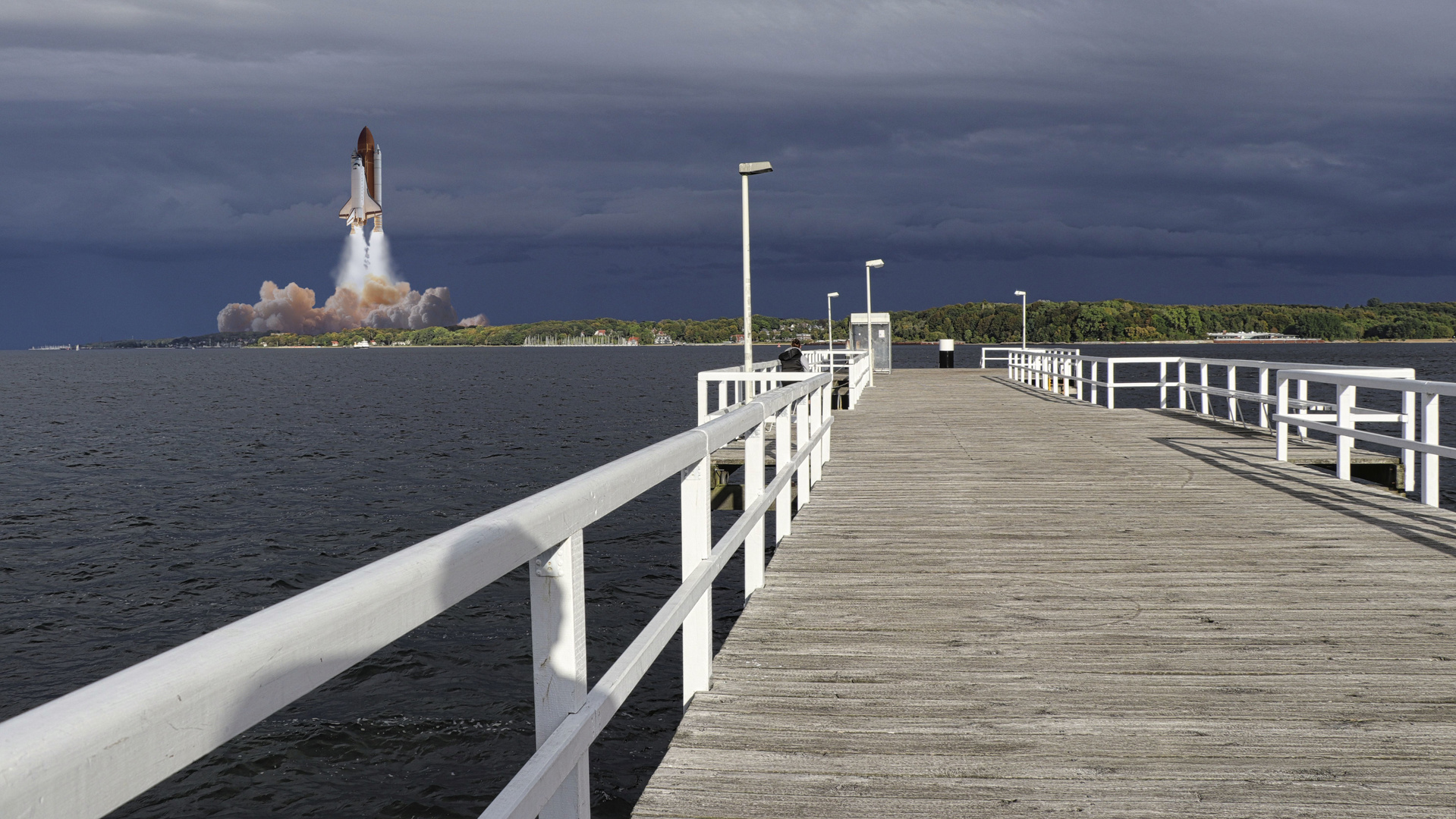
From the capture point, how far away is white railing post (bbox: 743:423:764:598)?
6.17 meters

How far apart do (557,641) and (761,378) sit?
37.5 ft

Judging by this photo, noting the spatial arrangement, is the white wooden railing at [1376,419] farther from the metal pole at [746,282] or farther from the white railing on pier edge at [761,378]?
the metal pole at [746,282]

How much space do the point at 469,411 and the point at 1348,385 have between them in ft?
203

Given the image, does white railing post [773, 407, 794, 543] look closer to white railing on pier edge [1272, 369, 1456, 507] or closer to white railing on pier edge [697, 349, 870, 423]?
white railing on pier edge [697, 349, 870, 423]

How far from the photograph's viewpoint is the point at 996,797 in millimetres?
3443

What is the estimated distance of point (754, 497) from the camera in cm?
618

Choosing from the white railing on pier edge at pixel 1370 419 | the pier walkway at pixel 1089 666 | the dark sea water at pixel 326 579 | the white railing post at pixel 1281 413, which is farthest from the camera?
the white railing post at pixel 1281 413

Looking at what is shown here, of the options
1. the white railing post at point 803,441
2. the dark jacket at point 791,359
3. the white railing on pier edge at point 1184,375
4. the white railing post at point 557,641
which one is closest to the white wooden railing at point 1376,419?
the white railing on pier edge at point 1184,375

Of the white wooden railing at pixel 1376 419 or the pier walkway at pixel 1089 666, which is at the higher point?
the white wooden railing at pixel 1376 419

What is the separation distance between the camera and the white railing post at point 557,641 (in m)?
2.48

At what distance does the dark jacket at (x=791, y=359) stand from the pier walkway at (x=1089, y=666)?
13.3 meters

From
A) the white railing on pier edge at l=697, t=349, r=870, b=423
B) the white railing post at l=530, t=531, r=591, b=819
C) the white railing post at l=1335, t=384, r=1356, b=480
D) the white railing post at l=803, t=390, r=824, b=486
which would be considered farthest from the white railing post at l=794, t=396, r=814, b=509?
the white railing post at l=530, t=531, r=591, b=819

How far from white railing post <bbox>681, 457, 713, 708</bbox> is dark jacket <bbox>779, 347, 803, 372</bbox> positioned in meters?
18.4

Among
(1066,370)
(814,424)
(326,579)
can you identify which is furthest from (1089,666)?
(1066,370)
